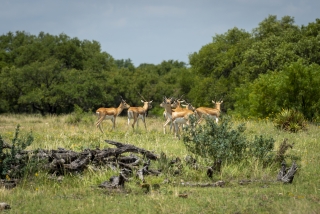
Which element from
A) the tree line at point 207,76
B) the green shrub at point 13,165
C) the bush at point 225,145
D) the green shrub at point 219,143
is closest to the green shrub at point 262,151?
the bush at point 225,145

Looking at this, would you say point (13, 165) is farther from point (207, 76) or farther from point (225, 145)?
point (207, 76)

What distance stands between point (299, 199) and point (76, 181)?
4.27m

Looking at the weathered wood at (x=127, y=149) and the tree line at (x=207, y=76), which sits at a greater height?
the tree line at (x=207, y=76)

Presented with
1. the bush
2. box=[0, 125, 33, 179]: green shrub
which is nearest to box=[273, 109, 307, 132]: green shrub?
the bush

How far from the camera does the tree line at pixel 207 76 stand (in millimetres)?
25183

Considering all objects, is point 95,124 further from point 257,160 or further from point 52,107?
point 52,107

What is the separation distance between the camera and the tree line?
25183 mm

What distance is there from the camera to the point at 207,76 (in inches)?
1837

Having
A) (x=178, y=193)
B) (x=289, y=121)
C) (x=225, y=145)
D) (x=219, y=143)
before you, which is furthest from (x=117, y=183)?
(x=289, y=121)

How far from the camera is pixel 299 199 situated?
7281mm

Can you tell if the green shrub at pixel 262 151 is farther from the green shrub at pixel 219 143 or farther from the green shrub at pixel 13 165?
the green shrub at pixel 13 165

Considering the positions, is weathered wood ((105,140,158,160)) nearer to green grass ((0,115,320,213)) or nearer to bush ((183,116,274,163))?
green grass ((0,115,320,213))

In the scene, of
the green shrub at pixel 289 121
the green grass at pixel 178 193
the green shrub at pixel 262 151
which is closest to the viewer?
the green grass at pixel 178 193

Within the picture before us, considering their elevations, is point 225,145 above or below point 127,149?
above
